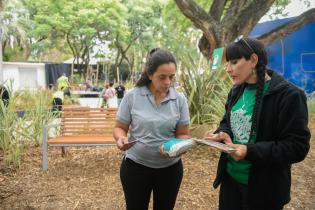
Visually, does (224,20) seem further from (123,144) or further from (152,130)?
(123,144)

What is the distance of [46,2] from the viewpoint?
26.0 meters

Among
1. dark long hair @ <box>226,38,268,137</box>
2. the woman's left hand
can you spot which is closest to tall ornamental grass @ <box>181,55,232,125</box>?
dark long hair @ <box>226,38,268,137</box>

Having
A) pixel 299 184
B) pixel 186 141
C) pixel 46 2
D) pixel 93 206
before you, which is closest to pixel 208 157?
pixel 299 184

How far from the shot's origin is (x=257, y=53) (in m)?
2.02

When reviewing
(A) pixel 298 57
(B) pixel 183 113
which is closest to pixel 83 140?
(B) pixel 183 113

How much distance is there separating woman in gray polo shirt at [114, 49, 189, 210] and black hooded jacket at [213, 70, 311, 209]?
2.23 feet

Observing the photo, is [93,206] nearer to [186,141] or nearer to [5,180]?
[5,180]

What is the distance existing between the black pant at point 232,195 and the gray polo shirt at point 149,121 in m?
0.48

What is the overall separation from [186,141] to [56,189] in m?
2.76

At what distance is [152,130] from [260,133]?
772mm

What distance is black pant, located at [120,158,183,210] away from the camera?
8.34ft

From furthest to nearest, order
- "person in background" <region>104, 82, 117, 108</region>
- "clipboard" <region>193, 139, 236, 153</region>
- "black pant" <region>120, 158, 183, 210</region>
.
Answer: "person in background" <region>104, 82, 117, 108</region>, "black pant" <region>120, 158, 183, 210</region>, "clipboard" <region>193, 139, 236, 153</region>

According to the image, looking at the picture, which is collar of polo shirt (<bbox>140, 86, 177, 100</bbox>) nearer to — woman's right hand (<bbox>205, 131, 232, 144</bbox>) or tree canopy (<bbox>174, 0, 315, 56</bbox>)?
woman's right hand (<bbox>205, 131, 232, 144</bbox>)

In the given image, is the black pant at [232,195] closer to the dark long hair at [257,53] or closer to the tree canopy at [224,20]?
the dark long hair at [257,53]
